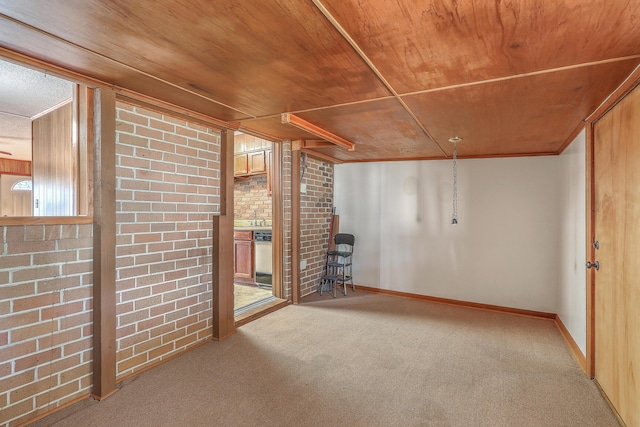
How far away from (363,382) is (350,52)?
7.22ft

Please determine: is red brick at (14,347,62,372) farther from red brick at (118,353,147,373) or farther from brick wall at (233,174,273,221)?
brick wall at (233,174,273,221)

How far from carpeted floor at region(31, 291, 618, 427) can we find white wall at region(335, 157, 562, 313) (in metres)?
0.78

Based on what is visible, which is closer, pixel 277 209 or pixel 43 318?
pixel 43 318

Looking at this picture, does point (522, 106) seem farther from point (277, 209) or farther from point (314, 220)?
point (314, 220)

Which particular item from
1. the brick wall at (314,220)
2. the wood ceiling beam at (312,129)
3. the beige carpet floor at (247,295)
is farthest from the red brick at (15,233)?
the brick wall at (314,220)

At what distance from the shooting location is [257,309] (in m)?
3.83

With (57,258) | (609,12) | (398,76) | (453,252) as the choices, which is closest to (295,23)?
(398,76)

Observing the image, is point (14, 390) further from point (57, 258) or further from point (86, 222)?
point (86, 222)

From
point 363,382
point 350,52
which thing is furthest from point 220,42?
point 363,382

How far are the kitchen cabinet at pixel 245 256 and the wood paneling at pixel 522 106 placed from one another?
3.25m

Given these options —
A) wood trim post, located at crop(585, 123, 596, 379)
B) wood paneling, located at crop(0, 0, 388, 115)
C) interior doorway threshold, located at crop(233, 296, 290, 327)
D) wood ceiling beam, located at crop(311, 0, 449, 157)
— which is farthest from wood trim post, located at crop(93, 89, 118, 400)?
wood trim post, located at crop(585, 123, 596, 379)

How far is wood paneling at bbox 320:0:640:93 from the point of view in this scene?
49.8 inches

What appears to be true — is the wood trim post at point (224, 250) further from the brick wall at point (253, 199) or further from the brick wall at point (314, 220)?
the brick wall at point (253, 199)

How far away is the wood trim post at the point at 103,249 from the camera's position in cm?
214
